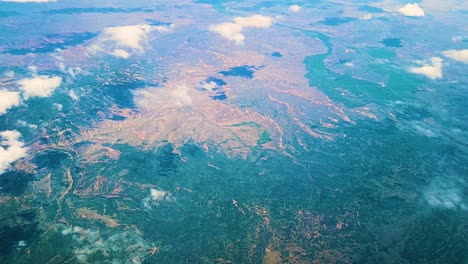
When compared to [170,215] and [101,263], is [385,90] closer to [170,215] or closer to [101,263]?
[170,215]

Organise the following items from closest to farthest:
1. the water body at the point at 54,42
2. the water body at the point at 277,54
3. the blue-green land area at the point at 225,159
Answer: the blue-green land area at the point at 225,159, the water body at the point at 54,42, the water body at the point at 277,54

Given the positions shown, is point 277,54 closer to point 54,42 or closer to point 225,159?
point 225,159

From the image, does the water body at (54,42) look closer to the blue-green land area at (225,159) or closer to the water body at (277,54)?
the blue-green land area at (225,159)

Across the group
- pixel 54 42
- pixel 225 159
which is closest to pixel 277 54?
pixel 225 159

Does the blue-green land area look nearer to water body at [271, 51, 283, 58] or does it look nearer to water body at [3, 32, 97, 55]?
water body at [3, 32, 97, 55]

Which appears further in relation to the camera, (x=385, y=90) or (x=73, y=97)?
(x=385, y=90)

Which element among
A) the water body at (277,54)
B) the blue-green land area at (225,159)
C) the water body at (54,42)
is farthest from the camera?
the water body at (277,54)

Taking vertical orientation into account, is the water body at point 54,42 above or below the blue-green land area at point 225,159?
above

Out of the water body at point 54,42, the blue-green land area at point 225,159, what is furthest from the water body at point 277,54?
the water body at point 54,42

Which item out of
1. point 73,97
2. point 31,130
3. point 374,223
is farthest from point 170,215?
point 73,97
